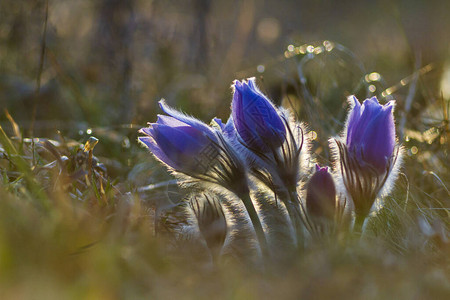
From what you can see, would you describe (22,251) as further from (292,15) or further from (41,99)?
(292,15)

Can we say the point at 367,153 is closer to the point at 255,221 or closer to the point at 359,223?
the point at 359,223

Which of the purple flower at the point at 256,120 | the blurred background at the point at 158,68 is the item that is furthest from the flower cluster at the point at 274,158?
the blurred background at the point at 158,68

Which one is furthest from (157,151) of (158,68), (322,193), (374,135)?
(158,68)

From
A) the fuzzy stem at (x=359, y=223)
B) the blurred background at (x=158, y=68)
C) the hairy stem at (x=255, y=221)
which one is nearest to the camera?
the hairy stem at (x=255, y=221)

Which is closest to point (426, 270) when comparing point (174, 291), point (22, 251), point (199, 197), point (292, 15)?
point (174, 291)

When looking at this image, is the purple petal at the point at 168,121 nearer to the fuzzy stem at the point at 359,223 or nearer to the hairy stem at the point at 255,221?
the hairy stem at the point at 255,221

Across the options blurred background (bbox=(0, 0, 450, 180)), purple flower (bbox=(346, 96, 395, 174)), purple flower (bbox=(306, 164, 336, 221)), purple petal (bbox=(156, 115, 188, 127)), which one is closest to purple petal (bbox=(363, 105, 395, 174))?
purple flower (bbox=(346, 96, 395, 174))
